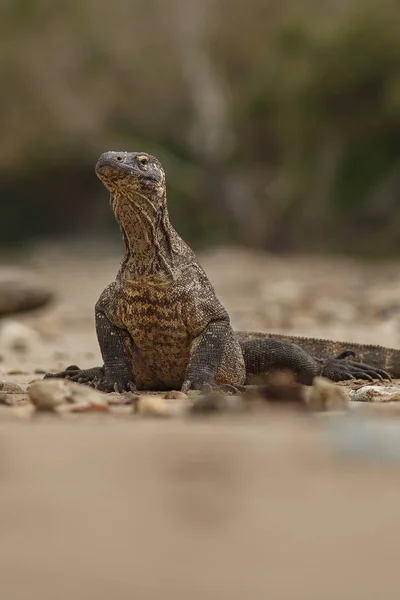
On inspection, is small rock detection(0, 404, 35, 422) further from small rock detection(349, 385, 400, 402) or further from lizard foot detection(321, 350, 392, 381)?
lizard foot detection(321, 350, 392, 381)

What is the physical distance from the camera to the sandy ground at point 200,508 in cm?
274

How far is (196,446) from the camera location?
3574 millimetres

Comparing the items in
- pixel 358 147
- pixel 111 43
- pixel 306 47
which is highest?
pixel 111 43

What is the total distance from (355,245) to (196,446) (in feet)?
93.5

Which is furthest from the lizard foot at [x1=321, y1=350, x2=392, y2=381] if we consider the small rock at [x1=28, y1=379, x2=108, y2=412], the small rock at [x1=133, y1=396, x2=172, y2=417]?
the small rock at [x1=133, y1=396, x2=172, y2=417]

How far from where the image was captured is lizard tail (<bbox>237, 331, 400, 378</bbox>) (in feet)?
26.0

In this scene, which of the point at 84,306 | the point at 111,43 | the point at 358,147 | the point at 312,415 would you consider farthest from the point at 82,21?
the point at 312,415

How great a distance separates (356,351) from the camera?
26.5 feet

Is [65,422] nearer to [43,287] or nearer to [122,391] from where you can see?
[122,391]

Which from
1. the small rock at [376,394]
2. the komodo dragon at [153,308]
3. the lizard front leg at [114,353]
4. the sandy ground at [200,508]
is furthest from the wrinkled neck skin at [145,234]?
the sandy ground at [200,508]

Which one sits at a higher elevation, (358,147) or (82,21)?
(82,21)

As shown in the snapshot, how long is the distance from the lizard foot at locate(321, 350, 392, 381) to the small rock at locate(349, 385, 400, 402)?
2.53 feet

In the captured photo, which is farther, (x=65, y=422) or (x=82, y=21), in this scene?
(x=82, y=21)

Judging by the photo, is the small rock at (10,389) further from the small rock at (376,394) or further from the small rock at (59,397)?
the small rock at (376,394)
